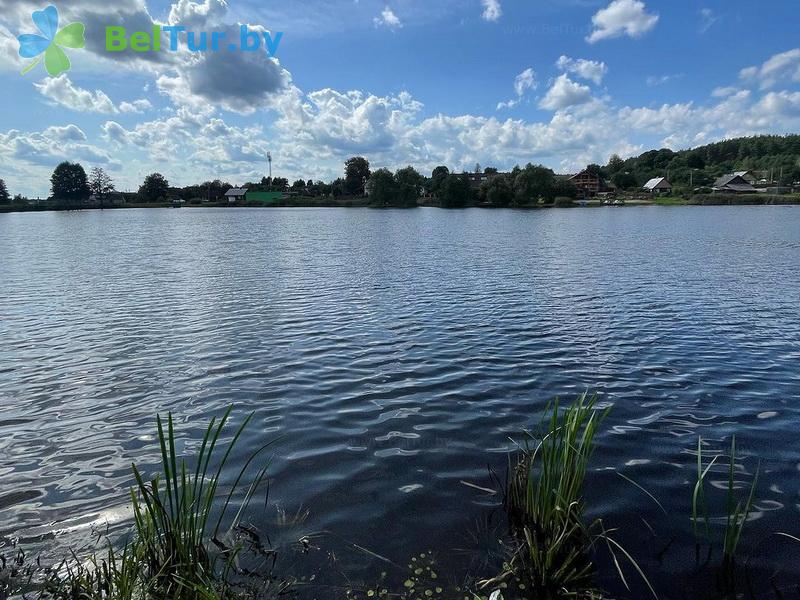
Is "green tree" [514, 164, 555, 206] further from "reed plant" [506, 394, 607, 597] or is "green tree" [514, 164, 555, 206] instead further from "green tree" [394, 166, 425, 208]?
"reed plant" [506, 394, 607, 597]

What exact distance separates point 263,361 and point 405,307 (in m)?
8.43

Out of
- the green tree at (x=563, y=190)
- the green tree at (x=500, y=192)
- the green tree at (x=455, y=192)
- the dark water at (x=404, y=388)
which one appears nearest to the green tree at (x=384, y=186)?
the green tree at (x=455, y=192)

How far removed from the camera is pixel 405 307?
21.5 meters

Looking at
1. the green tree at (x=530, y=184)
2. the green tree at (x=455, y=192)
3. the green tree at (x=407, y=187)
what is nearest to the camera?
the green tree at (x=530, y=184)

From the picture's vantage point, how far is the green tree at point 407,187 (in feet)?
611

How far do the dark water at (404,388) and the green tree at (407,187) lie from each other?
161763 millimetres

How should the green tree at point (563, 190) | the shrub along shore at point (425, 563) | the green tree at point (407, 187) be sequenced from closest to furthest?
the shrub along shore at point (425, 563), the green tree at point (563, 190), the green tree at point (407, 187)

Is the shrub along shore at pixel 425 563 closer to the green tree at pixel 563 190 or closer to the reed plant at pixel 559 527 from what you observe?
the reed plant at pixel 559 527

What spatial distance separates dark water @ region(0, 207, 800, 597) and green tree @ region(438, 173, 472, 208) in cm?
14561

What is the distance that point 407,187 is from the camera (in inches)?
7333

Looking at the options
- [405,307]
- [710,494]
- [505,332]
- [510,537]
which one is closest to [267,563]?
[510,537]

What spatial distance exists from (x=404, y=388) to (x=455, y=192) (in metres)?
165

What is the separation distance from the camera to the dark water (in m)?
7.05

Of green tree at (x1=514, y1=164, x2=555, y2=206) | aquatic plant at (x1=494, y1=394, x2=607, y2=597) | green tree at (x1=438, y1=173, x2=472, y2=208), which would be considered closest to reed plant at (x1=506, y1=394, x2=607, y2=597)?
aquatic plant at (x1=494, y1=394, x2=607, y2=597)
